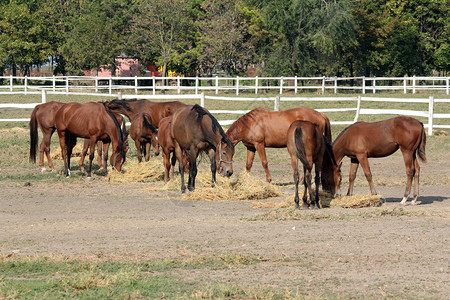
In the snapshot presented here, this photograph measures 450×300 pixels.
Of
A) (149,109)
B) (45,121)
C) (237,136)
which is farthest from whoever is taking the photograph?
(149,109)

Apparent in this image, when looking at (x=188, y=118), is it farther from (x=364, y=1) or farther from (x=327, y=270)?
(x=364, y=1)

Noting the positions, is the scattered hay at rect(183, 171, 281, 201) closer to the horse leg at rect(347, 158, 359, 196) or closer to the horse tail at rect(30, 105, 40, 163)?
the horse leg at rect(347, 158, 359, 196)

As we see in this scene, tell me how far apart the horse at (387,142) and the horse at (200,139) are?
Result: 226 cm

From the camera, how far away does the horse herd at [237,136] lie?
41.0ft

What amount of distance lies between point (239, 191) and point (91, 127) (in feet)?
16.7

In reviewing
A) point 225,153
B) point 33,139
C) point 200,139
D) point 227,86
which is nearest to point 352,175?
point 225,153

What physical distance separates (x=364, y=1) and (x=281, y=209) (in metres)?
47.8

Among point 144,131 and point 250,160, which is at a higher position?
point 144,131

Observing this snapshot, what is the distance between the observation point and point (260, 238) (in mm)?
9727

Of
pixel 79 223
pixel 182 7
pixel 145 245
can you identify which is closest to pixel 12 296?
pixel 145 245

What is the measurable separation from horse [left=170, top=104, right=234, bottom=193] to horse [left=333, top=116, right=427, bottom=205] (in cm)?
226

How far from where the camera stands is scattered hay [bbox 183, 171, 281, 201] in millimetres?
13812

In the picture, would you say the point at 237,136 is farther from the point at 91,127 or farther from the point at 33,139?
the point at 33,139

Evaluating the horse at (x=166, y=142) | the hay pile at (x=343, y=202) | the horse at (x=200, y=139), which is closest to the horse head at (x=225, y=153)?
the horse at (x=200, y=139)
